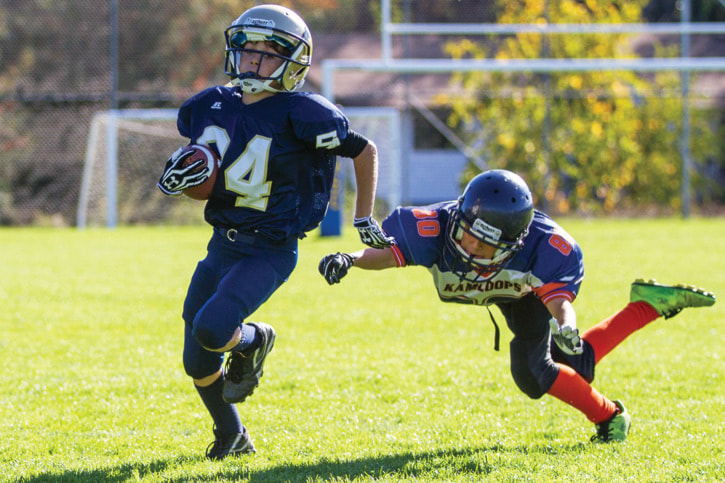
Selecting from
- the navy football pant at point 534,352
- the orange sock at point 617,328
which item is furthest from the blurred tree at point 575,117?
the navy football pant at point 534,352

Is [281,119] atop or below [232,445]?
atop

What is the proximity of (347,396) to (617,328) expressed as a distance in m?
1.33

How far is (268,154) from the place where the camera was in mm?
3484

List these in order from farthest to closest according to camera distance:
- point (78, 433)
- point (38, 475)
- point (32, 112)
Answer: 1. point (32, 112)
2. point (78, 433)
3. point (38, 475)

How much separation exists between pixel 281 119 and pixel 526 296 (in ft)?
4.36

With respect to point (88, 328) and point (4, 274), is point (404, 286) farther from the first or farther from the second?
point (4, 274)

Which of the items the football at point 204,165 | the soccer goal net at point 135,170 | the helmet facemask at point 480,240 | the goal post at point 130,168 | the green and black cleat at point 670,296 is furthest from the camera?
the goal post at point 130,168

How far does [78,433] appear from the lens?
3.79m

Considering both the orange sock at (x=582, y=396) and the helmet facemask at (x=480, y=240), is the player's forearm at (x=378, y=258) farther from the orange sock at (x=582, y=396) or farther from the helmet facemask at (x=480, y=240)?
the orange sock at (x=582, y=396)

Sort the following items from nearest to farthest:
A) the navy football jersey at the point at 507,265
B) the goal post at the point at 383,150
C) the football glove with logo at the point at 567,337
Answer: the football glove with logo at the point at 567,337, the navy football jersey at the point at 507,265, the goal post at the point at 383,150

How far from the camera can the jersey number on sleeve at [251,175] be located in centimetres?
347

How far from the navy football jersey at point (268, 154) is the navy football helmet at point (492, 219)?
565mm

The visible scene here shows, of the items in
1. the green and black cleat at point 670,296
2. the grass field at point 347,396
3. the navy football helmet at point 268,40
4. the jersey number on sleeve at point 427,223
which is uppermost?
the navy football helmet at point 268,40

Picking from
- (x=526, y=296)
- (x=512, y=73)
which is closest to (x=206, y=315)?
(x=526, y=296)
